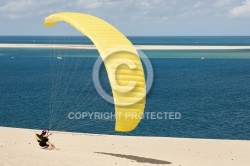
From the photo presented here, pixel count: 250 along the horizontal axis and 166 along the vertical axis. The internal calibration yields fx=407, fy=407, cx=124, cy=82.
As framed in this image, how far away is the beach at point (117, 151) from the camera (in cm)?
1550

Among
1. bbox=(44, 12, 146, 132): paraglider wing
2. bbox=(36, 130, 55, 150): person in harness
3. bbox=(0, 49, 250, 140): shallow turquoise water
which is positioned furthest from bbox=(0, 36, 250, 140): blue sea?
bbox=(44, 12, 146, 132): paraglider wing

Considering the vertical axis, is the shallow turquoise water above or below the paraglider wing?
below

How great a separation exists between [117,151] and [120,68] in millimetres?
6010

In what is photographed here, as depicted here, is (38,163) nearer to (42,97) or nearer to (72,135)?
(72,135)

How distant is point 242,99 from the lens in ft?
158

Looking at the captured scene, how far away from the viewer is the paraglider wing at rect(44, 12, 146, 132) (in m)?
15.1

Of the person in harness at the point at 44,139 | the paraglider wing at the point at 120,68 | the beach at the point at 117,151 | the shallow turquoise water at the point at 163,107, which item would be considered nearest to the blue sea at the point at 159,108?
the shallow turquoise water at the point at 163,107

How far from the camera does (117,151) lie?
19.8m

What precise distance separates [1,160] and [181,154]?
9229mm

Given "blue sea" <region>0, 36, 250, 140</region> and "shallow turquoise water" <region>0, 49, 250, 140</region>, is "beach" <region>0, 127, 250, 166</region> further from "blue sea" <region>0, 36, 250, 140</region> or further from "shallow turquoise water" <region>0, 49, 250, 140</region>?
"blue sea" <region>0, 36, 250, 140</region>

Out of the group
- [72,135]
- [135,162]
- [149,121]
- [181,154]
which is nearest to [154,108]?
[149,121]

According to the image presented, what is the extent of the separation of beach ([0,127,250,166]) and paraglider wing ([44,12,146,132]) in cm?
216

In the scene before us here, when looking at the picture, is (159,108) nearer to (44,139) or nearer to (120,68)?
(44,139)

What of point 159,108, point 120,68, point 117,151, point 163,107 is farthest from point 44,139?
point 163,107
